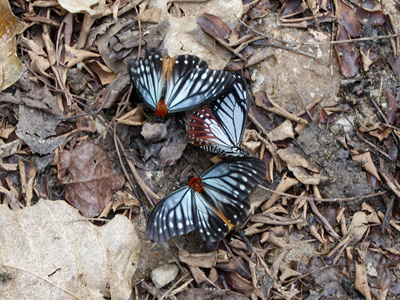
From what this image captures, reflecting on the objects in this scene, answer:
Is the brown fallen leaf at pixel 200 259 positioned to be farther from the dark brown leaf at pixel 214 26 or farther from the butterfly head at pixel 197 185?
the dark brown leaf at pixel 214 26

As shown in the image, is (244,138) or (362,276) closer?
(362,276)

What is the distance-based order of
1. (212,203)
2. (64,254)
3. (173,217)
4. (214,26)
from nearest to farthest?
(64,254) → (173,217) → (212,203) → (214,26)

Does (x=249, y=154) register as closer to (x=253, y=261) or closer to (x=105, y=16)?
(x=253, y=261)

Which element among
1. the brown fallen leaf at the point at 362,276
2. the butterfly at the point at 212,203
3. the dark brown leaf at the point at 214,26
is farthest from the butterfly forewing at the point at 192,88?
the brown fallen leaf at the point at 362,276

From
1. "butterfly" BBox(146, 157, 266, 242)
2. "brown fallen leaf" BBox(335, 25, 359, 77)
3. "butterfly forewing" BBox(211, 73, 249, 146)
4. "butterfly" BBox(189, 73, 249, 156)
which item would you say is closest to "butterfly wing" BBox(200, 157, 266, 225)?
"butterfly" BBox(146, 157, 266, 242)

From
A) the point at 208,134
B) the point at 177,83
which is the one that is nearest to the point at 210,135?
the point at 208,134

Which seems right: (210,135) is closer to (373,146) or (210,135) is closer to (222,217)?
(222,217)
